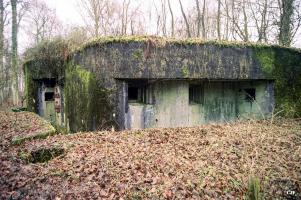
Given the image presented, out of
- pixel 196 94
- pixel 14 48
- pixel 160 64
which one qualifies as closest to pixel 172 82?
pixel 160 64

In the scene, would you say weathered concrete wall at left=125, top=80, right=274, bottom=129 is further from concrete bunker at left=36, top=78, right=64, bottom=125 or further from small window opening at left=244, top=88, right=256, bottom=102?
concrete bunker at left=36, top=78, right=64, bottom=125

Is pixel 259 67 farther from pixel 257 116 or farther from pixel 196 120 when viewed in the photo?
pixel 196 120

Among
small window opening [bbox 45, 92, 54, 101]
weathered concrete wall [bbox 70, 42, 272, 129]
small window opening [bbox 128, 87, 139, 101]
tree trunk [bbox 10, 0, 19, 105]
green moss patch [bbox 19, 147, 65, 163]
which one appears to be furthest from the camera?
tree trunk [bbox 10, 0, 19, 105]

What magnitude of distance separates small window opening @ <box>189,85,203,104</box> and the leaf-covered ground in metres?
3.28

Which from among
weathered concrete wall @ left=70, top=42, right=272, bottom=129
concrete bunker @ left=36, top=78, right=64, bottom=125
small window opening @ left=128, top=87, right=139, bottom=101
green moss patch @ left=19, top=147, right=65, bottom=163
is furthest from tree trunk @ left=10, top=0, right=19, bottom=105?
green moss patch @ left=19, top=147, right=65, bottom=163

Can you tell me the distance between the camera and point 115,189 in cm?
468

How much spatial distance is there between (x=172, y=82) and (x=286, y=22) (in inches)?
316

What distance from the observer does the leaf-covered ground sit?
183 inches

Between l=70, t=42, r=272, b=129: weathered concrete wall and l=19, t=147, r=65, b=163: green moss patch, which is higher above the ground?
l=70, t=42, r=272, b=129: weathered concrete wall

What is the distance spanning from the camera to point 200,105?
1055cm

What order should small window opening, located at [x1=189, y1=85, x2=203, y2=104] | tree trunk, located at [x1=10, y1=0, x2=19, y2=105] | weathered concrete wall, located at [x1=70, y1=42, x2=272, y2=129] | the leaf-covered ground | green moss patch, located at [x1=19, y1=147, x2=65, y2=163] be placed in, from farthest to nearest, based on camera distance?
1. tree trunk, located at [x1=10, y1=0, x2=19, y2=105]
2. small window opening, located at [x1=189, y1=85, x2=203, y2=104]
3. weathered concrete wall, located at [x1=70, y1=42, x2=272, y2=129]
4. green moss patch, located at [x1=19, y1=147, x2=65, y2=163]
5. the leaf-covered ground

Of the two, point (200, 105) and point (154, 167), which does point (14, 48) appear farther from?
point (154, 167)

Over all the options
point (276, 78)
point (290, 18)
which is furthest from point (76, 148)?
point (290, 18)

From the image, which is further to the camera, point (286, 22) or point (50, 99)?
point (50, 99)
